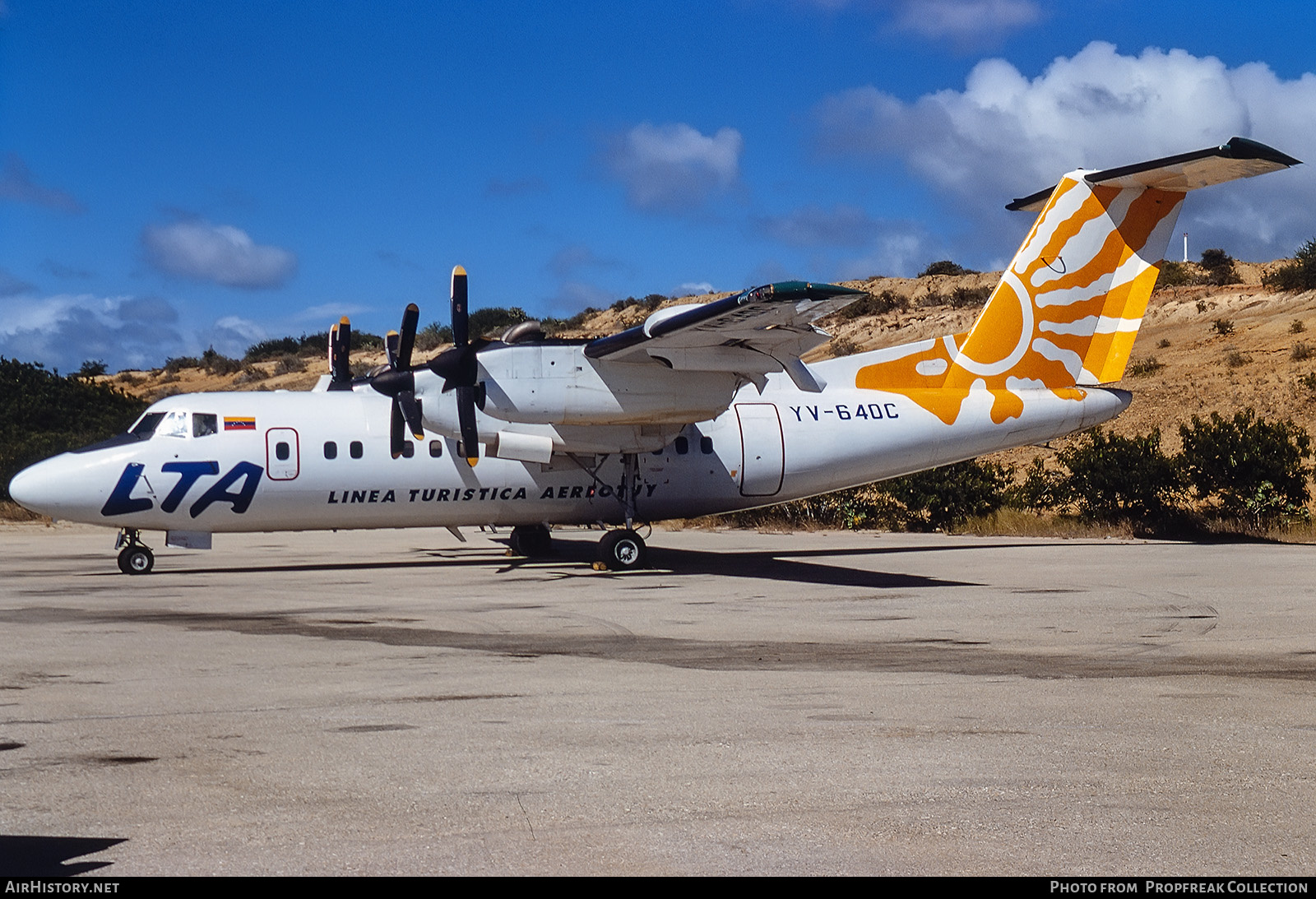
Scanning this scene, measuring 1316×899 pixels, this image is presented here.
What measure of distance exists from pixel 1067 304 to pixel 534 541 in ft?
35.3

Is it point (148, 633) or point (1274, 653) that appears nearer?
point (1274, 653)

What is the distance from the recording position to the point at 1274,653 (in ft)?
32.4

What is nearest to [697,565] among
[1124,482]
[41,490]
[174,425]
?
[174,425]

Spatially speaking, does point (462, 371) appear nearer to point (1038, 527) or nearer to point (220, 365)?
point (1038, 527)

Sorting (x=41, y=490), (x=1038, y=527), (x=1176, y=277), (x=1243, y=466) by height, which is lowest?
(x=1038, y=527)

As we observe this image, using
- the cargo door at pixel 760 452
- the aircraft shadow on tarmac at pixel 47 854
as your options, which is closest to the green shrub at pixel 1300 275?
the cargo door at pixel 760 452

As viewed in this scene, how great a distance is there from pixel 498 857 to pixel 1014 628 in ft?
27.5

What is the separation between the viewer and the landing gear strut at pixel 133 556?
18641 millimetres

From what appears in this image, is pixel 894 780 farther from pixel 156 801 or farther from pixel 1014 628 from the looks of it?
pixel 1014 628

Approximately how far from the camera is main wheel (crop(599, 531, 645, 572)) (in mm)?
19016

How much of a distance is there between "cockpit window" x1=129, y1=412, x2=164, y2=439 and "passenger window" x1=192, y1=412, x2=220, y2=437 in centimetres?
57

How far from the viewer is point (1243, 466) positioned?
25.7 metres

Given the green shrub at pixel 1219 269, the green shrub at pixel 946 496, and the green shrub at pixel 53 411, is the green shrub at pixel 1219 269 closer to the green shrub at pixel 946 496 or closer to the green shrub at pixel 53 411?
the green shrub at pixel 946 496
